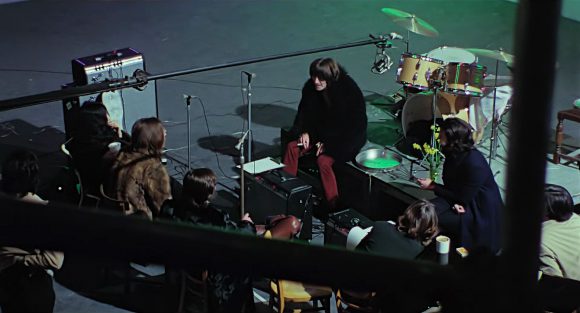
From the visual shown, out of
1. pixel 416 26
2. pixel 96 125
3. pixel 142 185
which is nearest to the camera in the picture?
pixel 142 185

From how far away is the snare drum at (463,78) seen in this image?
22.6ft

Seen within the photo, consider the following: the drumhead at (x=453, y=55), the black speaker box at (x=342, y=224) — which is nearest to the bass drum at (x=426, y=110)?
the drumhead at (x=453, y=55)

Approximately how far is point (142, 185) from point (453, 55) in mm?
3337

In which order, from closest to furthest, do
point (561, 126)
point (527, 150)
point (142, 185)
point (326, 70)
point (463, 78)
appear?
point (527, 150)
point (142, 185)
point (326, 70)
point (463, 78)
point (561, 126)

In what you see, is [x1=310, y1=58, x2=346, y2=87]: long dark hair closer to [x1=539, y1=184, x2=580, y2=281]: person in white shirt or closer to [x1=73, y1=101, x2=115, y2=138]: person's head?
[x1=73, y1=101, x2=115, y2=138]: person's head

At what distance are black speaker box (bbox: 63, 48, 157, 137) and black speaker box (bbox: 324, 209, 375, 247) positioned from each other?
212 centimetres

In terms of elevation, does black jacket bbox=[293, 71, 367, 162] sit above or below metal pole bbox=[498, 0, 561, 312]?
below

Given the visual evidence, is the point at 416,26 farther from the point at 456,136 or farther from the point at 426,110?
the point at 456,136

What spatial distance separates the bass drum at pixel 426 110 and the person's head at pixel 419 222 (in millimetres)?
2142

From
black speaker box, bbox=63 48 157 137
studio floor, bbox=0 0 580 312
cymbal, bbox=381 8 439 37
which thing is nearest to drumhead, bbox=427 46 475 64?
cymbal, bbox=381 8 439 37

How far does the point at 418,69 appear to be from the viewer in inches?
279

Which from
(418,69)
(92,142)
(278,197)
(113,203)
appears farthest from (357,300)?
(418,69)

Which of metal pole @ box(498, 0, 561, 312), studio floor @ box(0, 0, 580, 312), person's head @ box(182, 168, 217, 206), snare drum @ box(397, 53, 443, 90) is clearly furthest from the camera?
studio floor @ box(0, 0, 580, 312)

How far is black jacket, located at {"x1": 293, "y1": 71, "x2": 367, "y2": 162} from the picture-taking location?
21.5ft
